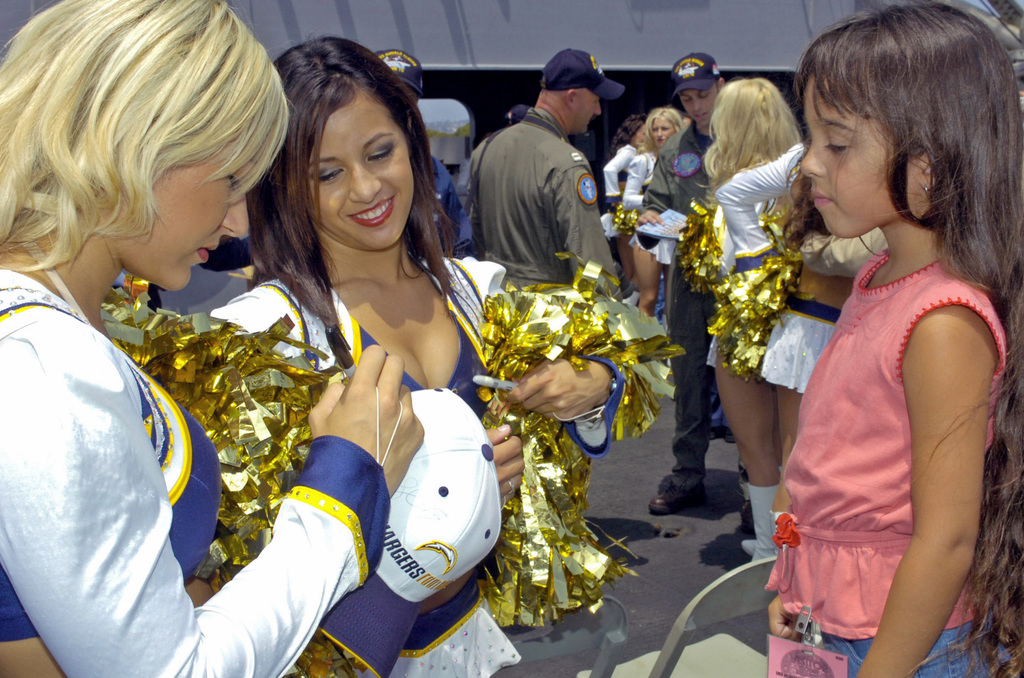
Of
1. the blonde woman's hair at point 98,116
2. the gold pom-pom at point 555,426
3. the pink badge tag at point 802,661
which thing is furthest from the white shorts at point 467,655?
the blonde woman's hair at point 98,116

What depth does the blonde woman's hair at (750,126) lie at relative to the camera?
146 inches

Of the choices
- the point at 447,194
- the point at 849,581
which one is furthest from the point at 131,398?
the point at 447,194

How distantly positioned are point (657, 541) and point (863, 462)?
283cm

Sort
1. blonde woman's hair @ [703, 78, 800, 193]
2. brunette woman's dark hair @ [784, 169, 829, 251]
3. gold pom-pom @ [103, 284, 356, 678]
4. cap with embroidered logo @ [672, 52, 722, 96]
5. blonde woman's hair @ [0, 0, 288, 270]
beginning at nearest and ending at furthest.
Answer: blonde woman's hair @ [0, 0, 288, 270] → gold pom-pom @ [103, 284, 356, 678] → brunette woman's dark hair @ [784, 169, 829, 251] → blonde woman's hair @ [703, 78, 800, 193] → cap with embroidered logo @ [672, 52, 722, 96]

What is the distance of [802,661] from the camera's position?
4.55ft

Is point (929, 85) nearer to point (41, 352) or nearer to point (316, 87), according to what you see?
point (316, 87)

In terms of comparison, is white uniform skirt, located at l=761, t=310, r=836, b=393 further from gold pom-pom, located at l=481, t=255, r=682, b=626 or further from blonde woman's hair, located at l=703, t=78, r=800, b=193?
gold pom-pom, located at l=481, t=255, r=682, b=626

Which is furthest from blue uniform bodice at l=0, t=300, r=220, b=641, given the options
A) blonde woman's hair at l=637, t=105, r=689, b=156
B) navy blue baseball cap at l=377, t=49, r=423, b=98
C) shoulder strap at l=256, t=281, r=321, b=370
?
blonde woman's hair at l=637, t=105, r=689, b=156

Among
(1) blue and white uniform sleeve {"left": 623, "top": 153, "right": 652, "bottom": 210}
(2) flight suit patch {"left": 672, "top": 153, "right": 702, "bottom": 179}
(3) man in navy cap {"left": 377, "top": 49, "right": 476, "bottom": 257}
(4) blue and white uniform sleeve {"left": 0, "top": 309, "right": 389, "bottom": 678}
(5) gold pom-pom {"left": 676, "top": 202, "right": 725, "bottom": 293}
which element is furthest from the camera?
(1) blue and white uniform sleeve {"left": 623, "top": 153, "right": 652, "bottom": 210}

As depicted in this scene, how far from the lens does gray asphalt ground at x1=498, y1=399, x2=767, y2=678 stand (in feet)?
10.5

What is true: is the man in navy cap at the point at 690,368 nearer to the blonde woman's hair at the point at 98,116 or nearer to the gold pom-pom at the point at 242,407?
the gold pom-pom at the point at 242,407

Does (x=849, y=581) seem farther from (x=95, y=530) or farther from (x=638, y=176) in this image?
(x=638, y=176)

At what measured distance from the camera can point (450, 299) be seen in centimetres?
191

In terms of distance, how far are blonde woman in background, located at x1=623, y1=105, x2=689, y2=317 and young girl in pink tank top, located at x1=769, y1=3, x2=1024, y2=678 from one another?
4.34 meters
